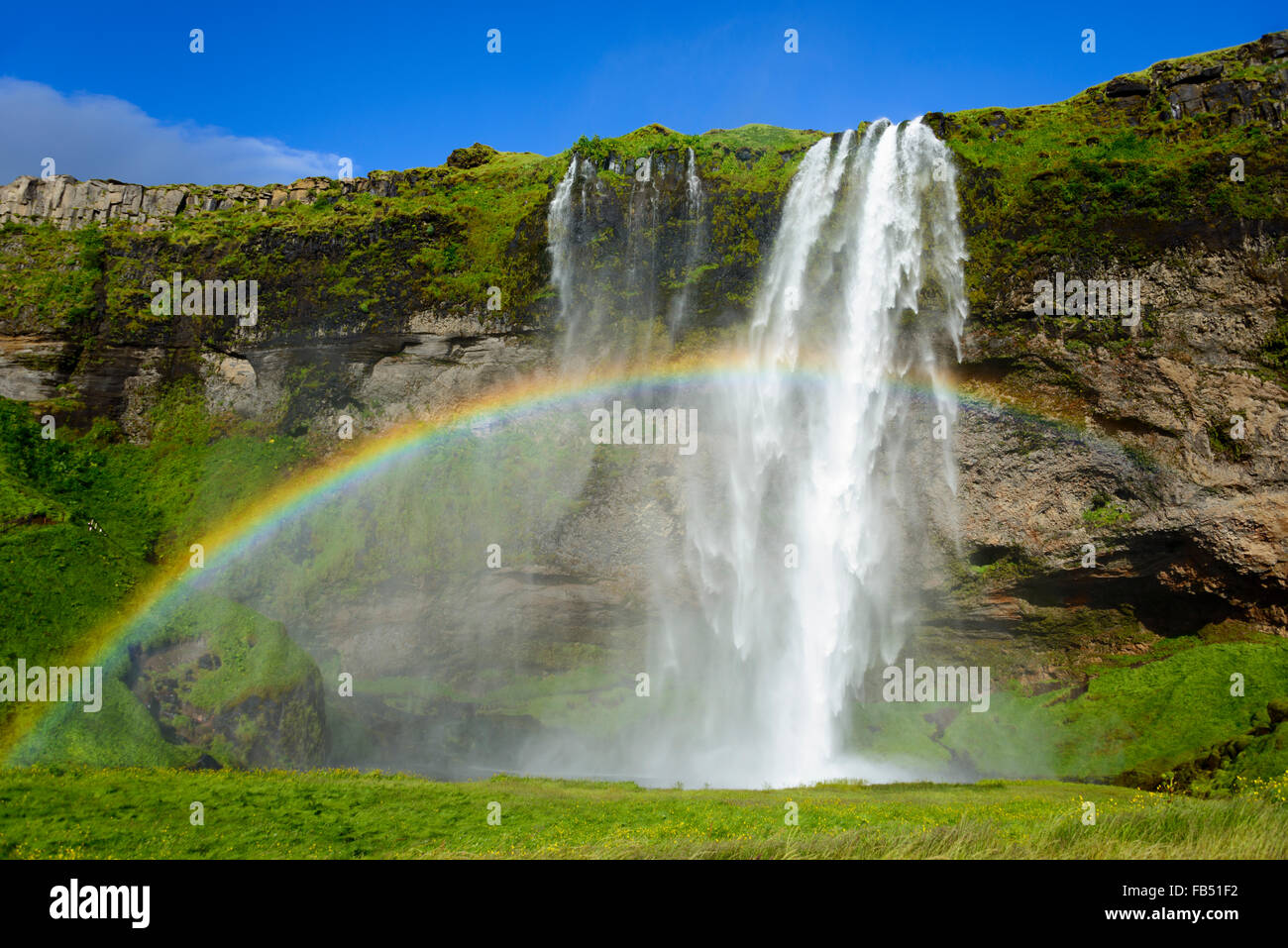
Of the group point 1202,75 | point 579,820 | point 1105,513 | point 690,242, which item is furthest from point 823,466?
point 1202,75

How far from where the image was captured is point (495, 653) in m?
39.1

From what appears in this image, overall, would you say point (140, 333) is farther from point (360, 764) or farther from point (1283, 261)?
point (1283, 261)

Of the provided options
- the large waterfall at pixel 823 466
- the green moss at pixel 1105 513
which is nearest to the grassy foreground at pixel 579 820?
the large waterfall at pixel 823 466

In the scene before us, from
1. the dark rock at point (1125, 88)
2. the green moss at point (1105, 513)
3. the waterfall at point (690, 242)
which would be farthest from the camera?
the waterfall at point (690, 242)

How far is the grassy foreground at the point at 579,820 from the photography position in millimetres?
11461

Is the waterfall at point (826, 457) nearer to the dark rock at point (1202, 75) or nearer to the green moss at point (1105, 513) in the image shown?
the green moss at point (1105, 513)

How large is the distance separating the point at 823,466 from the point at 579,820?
68.6ft

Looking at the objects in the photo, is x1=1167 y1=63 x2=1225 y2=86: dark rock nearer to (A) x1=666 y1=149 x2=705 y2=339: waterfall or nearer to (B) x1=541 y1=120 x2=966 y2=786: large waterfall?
(B) x1=541 y1=120 x2=966 y2=786: large waterfall

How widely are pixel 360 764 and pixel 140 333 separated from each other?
27.7 meters

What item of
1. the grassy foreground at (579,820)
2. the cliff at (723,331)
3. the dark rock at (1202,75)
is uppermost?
the dark rock at (1202,75)

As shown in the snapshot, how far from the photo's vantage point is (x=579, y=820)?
1738 centimetres

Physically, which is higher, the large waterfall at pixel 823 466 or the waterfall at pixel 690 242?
the waterfall at pixel 690 242

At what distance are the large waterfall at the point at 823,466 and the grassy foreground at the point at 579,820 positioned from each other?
10.6 m
